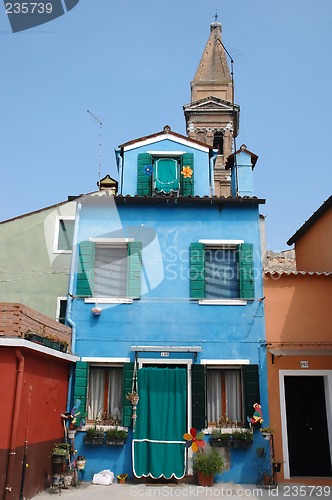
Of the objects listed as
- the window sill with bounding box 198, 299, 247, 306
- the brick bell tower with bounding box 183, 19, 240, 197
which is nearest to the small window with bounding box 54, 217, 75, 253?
the window sill with bounding box 198, 299, 247, 306

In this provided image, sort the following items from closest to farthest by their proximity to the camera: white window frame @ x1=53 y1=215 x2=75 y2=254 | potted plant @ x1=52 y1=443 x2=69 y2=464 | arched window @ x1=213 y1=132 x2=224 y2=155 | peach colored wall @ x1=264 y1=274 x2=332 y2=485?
potted plant @ x1=52 y1=443 x2=69 y2=464
peach colored wall @ x1=264 y1=274 x2=332 y2=485
white window frame @ x1=53 y1=215 x2=75 y2=254
arched window @ x1=213 y1=132 x2=224 y2=155

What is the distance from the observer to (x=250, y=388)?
1191 centimetres

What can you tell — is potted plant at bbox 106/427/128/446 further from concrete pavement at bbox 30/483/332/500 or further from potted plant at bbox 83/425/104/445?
concrete pavement at bbox 30/483/332/500

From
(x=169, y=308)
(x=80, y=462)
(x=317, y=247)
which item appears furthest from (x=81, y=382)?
(x=317, y=247)

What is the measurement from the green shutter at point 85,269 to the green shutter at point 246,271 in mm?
3917

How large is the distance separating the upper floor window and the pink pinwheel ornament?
6391mm

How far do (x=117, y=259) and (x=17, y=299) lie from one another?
13.2 feet

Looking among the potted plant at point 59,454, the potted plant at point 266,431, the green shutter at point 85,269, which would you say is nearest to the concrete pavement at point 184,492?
the potted plant at point 59,454

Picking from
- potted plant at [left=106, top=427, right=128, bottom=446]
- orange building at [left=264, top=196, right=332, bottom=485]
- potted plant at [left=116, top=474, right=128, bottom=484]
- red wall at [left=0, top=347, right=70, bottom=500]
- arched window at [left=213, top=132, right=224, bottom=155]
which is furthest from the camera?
arched window at [left=213, top=132, right=224, bottom=155]

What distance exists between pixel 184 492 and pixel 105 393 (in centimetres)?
305

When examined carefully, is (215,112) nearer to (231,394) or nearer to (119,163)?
(119,163)

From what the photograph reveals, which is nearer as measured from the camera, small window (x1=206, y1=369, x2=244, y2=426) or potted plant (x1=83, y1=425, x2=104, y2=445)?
potted plant (x1=83, y1=425, x2=104, y2=445)

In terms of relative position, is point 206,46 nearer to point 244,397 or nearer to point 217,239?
point 217,239

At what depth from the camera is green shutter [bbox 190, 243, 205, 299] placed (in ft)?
41.5
